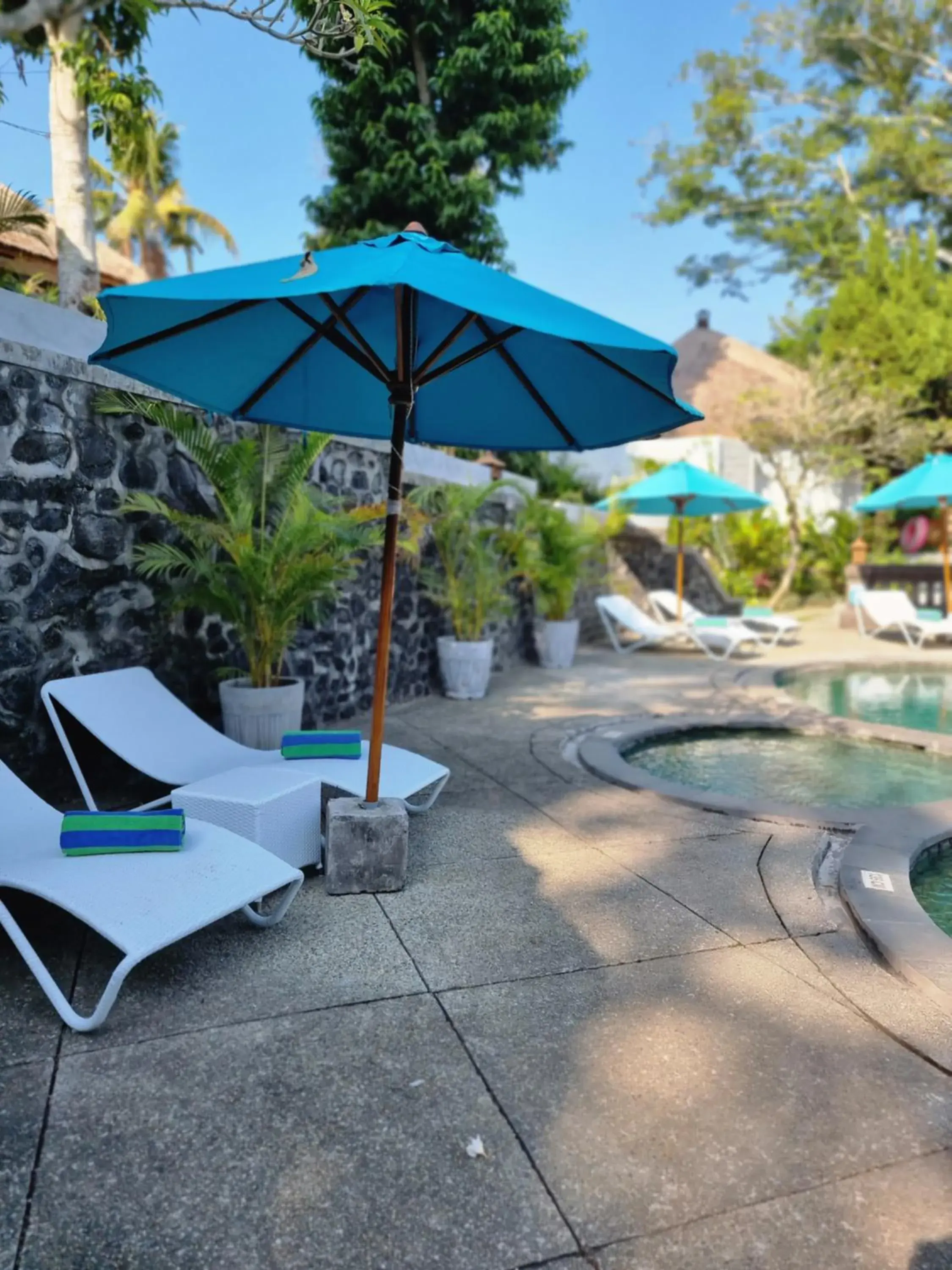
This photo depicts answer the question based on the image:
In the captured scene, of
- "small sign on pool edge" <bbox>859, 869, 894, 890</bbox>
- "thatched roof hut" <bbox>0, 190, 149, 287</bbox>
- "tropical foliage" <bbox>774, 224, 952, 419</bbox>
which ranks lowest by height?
"small sign on pool edge" <bbox>859, 869, 894, 890</bbox>

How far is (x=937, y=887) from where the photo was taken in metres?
3.82

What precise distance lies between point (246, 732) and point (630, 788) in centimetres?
236

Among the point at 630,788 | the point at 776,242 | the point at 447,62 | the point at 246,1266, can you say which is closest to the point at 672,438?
the point at 776,242

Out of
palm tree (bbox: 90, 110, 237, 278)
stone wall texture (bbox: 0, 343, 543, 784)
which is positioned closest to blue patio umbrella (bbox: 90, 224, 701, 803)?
stone wall texture (bbox: 0, 343, 543, 784)

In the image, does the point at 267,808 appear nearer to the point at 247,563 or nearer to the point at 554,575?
the point at 247,563

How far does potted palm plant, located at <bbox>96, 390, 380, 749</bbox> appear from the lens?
499 centimetres

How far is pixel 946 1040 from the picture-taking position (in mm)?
2443

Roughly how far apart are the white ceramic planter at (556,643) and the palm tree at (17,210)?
6562mm

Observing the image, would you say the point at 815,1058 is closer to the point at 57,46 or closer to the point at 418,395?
the point at 418,395

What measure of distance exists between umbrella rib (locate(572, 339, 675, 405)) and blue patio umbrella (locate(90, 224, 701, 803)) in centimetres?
1

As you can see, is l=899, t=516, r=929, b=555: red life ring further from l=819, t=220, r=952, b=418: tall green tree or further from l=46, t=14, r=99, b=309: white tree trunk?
l=46, t=14, r=99, b=309: white tree trunk

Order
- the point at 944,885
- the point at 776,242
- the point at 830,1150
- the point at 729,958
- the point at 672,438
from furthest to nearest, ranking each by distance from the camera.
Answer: the point at 776,242 < the point at 672,438 < the point at 944,885 < the point at 729,958 < the point at 830,1150

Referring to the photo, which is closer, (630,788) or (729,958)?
(729,958)

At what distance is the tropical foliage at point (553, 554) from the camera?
988 centimetres
